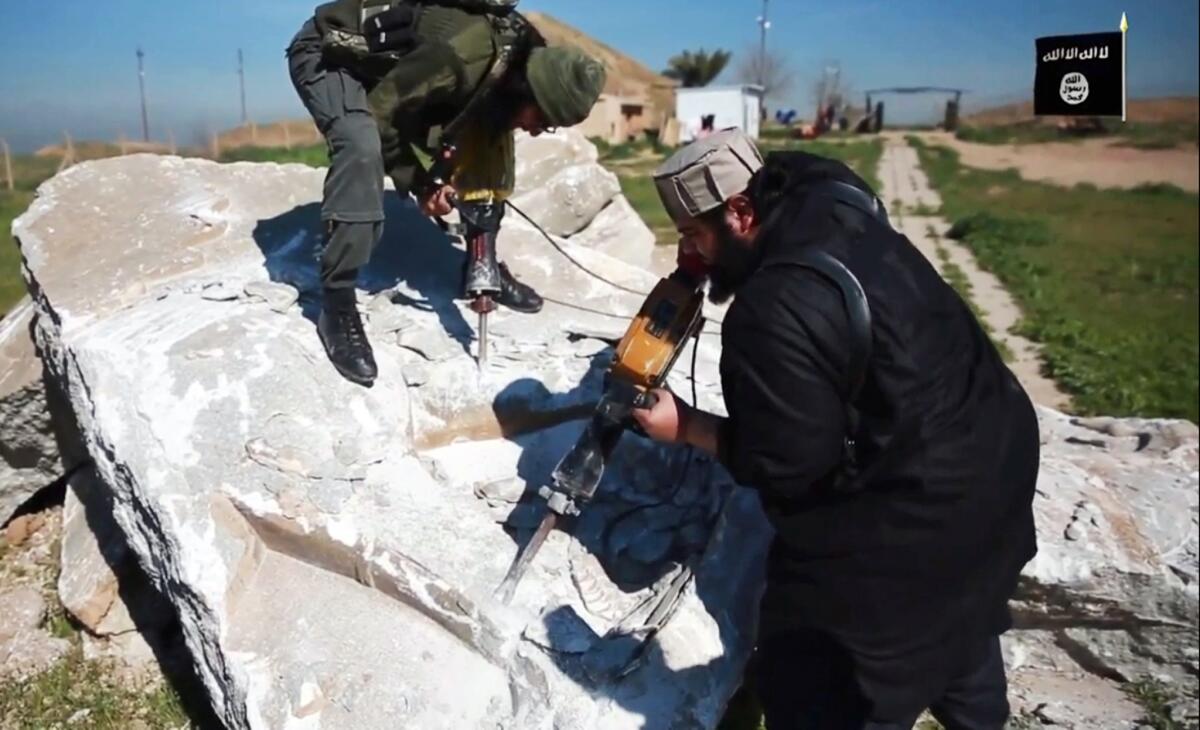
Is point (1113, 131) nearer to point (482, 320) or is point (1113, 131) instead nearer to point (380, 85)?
point (482, 320)

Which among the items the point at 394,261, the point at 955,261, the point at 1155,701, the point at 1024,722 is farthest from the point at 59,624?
the point at 955,261

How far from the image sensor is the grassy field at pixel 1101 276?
5895mm

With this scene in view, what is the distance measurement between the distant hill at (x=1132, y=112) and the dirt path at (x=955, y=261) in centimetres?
84

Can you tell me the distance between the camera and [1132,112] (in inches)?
75.9

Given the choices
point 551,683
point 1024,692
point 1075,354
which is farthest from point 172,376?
point 1075,354

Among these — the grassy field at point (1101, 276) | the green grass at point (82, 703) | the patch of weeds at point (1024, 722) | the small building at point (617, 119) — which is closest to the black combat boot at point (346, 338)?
the green grass at point (82, 703)

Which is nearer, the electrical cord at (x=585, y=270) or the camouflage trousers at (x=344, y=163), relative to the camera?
the camouflage trousers at (x=344, y=163)

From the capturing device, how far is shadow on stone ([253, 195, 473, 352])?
3.55 meters

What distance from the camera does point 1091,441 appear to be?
12.5 feet

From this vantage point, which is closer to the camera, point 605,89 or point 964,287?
point 605,89

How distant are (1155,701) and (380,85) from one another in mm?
3086

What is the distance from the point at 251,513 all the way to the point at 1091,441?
3080 mm

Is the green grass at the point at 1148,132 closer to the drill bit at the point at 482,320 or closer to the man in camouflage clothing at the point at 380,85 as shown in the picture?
the man in camouflage clothing at the point at 380,85

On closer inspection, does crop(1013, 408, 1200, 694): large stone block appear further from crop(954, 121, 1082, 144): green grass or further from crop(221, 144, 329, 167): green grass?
crop(221, 144, 329, 167): green grass
